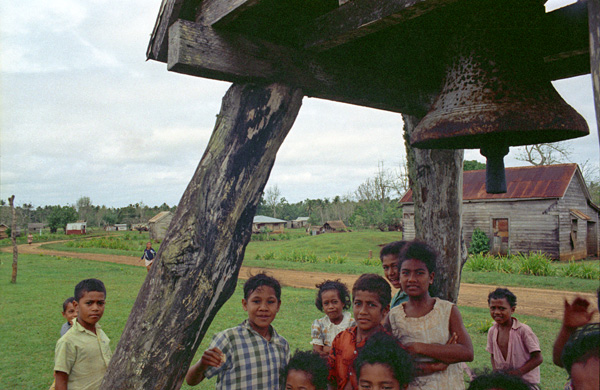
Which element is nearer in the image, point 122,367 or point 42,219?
point 122,367

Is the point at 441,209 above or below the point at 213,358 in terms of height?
above

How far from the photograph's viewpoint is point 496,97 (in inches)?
68.8

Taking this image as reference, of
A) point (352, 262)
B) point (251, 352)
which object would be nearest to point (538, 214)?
point (352, 262)

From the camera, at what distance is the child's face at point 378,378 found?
6.46 ft

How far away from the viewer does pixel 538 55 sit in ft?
6.18

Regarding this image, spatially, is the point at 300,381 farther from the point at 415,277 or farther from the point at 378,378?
the point at 415,277

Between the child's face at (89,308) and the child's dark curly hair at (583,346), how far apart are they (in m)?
2.84

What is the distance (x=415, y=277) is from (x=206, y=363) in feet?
3.83

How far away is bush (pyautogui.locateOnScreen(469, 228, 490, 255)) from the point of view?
20.6 meters

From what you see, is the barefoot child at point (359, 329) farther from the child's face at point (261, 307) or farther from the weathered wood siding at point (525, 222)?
the weathered wood siding at point (525, 222)

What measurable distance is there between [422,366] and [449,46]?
1.52 metres

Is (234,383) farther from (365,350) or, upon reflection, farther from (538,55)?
(538,55)

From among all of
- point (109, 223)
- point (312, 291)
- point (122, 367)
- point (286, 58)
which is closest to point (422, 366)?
point (122, 367)

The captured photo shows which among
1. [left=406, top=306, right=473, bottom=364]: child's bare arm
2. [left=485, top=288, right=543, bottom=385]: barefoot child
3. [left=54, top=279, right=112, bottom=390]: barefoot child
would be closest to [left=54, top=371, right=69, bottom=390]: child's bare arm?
[left=54, top=279, right=112, bottom=390]: barefoot child
